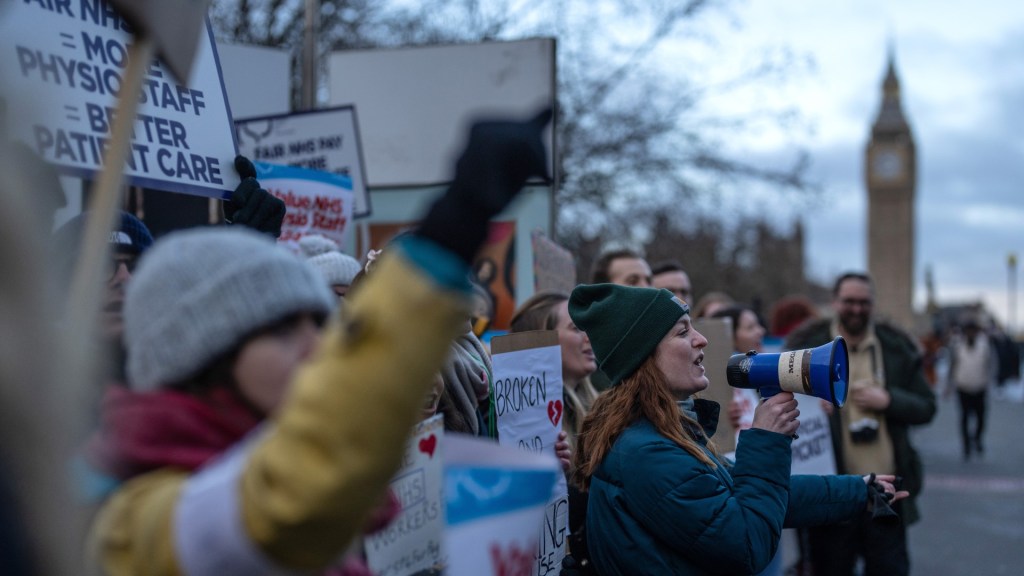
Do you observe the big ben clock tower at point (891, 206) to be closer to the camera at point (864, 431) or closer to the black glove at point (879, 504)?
the camera at point (864, 431)

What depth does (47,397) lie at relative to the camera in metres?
1.20

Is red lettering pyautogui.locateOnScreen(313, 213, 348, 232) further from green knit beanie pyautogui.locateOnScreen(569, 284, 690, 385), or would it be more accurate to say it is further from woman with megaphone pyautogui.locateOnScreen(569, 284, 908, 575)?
green knit beanie pyautogui.locateOnScreen(569, 284, 690, 385)

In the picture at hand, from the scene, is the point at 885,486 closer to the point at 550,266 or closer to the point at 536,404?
the point at 536,404

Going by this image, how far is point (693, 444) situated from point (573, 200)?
35.6ft

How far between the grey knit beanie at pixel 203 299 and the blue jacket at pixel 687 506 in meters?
1.53

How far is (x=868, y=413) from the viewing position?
529 cm

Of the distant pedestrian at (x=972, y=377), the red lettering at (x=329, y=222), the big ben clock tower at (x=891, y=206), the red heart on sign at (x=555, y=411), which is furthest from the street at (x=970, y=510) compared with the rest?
the big ben clock tower at (x=891, y=206)

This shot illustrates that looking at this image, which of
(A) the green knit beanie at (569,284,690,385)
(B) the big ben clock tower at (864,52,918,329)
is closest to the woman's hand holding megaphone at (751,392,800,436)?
(A) the green knit beanie at (569,284,690,385)

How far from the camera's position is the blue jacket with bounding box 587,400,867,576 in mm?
2596

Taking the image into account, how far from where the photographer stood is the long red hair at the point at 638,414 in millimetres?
2842

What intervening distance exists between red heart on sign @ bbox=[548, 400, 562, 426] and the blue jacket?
0.74 metres

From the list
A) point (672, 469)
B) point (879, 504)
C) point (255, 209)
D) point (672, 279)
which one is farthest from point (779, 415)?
point (672, 279)

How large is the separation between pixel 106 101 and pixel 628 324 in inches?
60.4

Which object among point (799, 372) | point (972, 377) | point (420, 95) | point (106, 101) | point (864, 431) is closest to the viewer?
point (106, 101)
